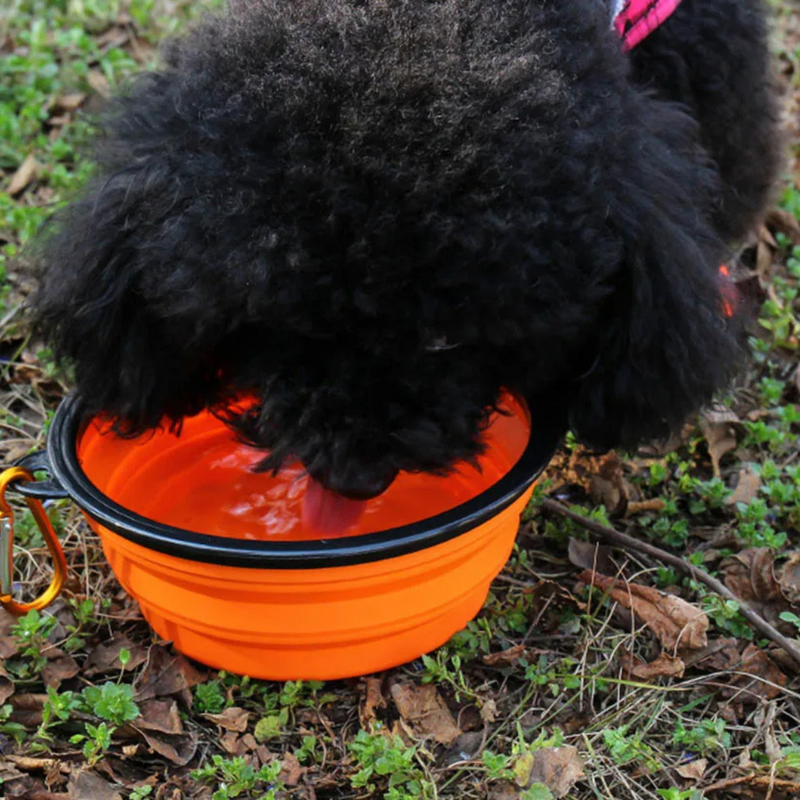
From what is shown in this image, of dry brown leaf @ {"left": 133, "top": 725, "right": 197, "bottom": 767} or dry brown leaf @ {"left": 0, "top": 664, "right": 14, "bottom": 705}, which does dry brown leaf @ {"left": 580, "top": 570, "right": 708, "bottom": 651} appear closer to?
dry brown leaf @ {"left": 133, "top": 725, "right": 197, "bottom": 767}

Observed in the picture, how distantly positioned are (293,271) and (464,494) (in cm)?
97

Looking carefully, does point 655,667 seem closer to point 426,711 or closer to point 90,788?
point 426,711

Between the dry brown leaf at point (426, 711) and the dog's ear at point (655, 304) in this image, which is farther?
the dry brown leaf at point (426, 711)

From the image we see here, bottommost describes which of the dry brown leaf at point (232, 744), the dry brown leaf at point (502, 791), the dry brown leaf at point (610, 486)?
the dry brown leaf at point (610, 486)

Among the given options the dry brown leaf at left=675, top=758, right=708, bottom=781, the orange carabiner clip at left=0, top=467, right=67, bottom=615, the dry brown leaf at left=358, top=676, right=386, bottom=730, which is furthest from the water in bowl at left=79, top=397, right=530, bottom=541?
the dry brown leaf at left=675, top=758, right=708, bottom=781

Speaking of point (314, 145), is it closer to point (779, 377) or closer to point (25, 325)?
point (25, 325)

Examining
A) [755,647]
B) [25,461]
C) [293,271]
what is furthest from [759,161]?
[25,461]

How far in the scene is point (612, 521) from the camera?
221cm

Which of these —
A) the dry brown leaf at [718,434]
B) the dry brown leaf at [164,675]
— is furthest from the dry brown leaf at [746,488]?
the dry brown leaf at [164,675]

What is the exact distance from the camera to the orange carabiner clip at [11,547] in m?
1.70

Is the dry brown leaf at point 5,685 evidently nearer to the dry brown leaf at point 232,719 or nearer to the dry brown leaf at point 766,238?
the dry brown leaf at point 232,719

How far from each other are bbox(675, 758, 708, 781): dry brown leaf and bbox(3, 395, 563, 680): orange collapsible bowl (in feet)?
1.45

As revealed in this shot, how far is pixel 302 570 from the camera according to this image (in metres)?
1.52

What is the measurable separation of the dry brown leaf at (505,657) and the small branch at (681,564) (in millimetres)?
342
